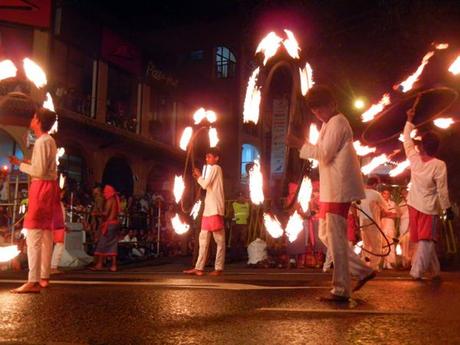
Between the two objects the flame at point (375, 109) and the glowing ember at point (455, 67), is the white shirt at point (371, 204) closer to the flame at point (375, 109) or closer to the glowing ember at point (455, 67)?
the flame at point (375, 109)

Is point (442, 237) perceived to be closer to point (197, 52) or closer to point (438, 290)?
point (438, 290)

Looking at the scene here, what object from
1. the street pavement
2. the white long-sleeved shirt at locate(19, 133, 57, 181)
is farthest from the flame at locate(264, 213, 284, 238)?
the white long-sleeved shirt at locate(19, 133, 57, 181)

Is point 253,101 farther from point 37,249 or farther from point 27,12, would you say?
point 27,12

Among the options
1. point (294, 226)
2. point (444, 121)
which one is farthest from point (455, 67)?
point (294, 226)

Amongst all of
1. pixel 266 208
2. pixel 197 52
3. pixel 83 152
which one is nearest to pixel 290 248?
pixel 266 208

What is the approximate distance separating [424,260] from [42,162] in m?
4.82

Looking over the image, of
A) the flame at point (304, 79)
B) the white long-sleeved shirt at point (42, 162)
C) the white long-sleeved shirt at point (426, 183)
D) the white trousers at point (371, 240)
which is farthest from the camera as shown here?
the white trousers at point (371, 240)

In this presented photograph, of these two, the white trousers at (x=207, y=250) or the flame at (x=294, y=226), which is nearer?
the white trousers at (x=207, y=250)

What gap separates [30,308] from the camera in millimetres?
4551

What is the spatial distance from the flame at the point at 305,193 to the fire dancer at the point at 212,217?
1342mm

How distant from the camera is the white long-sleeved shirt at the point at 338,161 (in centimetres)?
499

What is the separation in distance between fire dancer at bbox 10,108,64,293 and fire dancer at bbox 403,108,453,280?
451 centimetres

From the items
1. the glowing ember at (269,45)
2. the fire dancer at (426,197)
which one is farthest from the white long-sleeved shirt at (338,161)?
the glowing ember at (269,45)

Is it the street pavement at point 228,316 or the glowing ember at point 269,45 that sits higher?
the glowing ember at point 269,45
